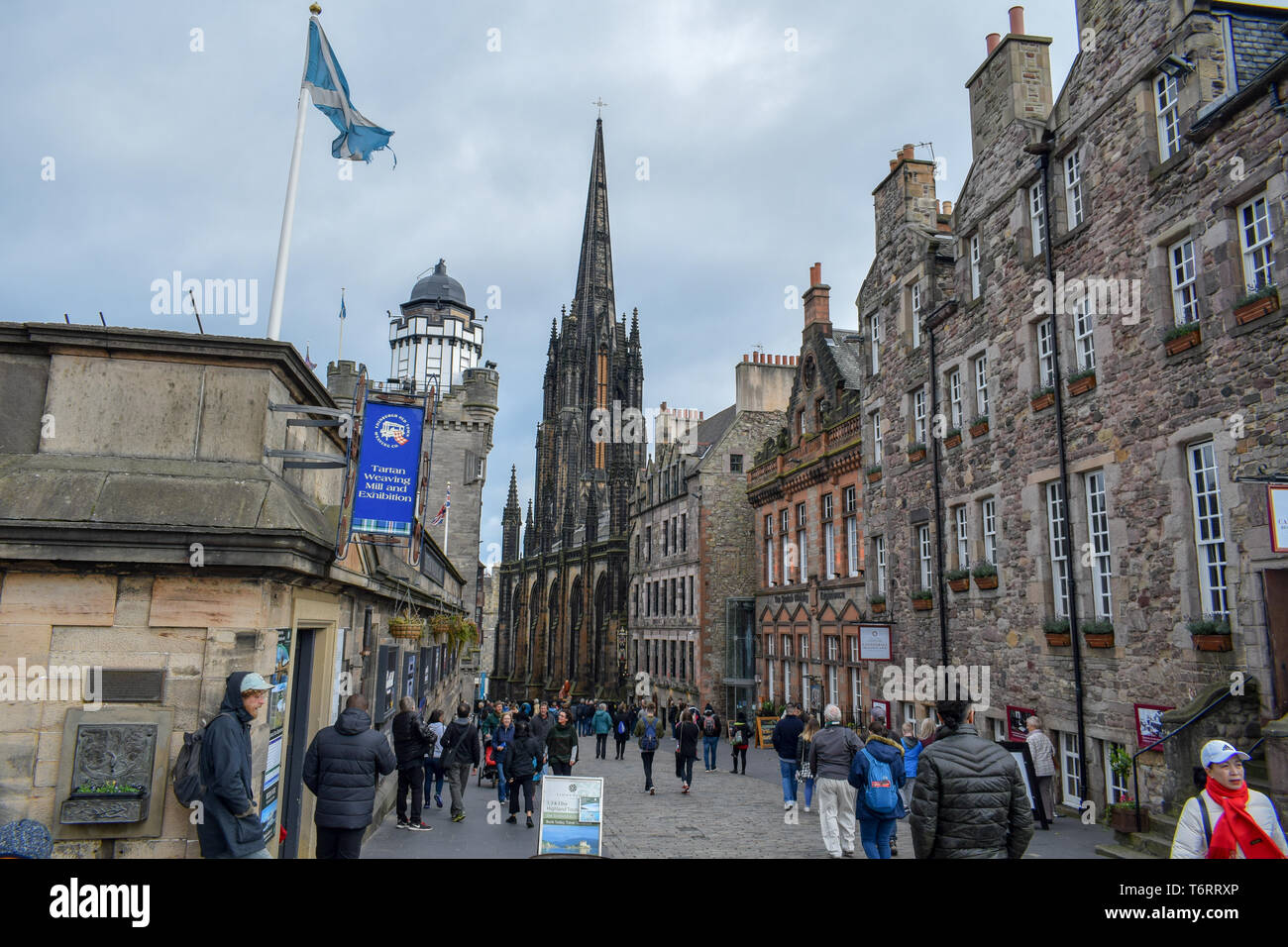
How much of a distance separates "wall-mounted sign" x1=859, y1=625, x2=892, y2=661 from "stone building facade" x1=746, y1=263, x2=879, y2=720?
2221 millimetres

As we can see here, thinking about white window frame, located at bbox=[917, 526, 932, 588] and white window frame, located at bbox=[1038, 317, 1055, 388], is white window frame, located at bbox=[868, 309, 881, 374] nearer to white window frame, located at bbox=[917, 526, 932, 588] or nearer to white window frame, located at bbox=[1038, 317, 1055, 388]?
white window frame, located at bbox=[917, 526, 932, 588]

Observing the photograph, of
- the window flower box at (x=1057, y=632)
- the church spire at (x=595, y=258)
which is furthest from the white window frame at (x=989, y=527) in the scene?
the church spire at (x=595, y=258)

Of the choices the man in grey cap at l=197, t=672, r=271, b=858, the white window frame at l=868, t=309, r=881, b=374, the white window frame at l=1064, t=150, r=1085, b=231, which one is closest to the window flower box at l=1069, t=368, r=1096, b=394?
the white window frame at l=1064, t=150, r=1085, b=231

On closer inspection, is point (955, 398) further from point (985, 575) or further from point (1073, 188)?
point (1073, 188)

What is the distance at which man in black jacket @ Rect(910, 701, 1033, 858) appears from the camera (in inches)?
198

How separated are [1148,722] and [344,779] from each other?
11.9 meters

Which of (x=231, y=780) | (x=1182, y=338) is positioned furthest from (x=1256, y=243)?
(x=231, y=780)

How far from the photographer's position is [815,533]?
94.4 ft

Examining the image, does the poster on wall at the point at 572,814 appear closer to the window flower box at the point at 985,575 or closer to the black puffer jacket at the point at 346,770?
the black puffer jacket at the point at 346,770

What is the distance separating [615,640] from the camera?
56.9m

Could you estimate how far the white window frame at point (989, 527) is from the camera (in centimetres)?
1786

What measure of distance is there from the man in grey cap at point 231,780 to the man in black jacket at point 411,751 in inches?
219
